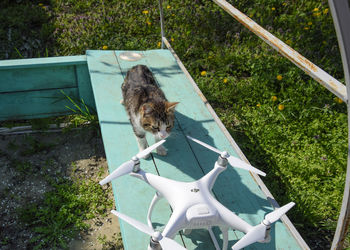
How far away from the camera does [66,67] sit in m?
3.34

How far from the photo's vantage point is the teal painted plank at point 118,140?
6.44 ft

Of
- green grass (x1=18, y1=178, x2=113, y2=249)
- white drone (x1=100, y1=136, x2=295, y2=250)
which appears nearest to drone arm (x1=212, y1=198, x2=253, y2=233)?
white drone (x1=100, y1=136, x2=295, y2=250)

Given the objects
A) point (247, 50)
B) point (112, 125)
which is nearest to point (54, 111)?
point (112, 125)

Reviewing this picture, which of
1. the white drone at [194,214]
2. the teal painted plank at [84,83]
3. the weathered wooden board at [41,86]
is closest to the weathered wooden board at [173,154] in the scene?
the teal painted plank at [84,83]

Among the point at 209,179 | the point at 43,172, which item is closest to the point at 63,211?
the point at 43,172

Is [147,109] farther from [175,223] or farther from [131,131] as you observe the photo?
[175,223]

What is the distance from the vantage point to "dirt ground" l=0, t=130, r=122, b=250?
2484 mm

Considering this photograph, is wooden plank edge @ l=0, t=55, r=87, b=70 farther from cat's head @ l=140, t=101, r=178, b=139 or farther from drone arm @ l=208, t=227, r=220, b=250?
drone arm @ l=208, t=227, r=220, b=250

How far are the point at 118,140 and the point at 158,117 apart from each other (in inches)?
21.5

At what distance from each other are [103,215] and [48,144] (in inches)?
43.8

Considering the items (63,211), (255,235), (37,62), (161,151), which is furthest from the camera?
(37,62)

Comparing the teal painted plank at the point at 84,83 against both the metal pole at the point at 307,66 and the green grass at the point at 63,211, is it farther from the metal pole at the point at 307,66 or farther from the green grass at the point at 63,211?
the metal pole at the point at 307,66

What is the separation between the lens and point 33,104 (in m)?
3.40

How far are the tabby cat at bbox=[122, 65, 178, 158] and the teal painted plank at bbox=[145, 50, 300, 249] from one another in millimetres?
388
